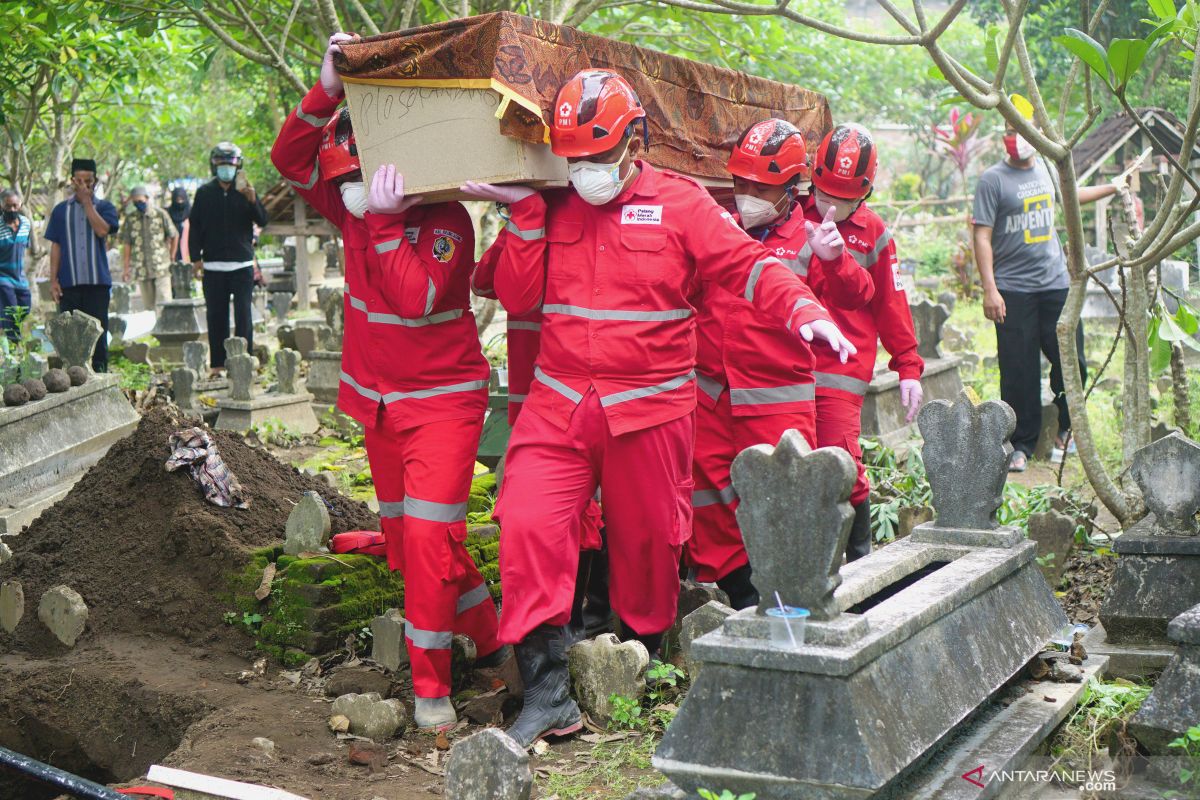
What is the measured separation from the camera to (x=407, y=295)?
4609 mm

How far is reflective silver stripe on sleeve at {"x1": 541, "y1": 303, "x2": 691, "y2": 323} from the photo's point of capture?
4.46 metres

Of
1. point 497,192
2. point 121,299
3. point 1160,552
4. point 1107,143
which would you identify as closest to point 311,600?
point 497,192

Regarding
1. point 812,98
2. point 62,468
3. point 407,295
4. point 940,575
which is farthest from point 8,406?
point 940,575

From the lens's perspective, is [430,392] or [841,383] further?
[841,383]

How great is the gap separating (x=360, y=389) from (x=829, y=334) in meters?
1.86

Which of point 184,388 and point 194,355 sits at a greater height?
point 194,355

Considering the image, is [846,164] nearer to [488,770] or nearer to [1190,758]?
[1190,758]

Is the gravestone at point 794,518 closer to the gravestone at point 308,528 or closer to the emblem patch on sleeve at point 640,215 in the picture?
the emblem patch on sleeve at point 640,215

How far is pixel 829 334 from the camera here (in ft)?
13.2

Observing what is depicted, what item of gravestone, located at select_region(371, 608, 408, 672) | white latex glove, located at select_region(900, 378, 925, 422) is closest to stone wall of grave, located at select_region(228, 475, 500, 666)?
gravestone, located at select_region(371, 608, 408, 672)

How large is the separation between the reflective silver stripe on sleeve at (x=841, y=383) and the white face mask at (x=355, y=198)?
209 cm

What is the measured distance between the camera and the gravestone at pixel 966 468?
4109 millimetres

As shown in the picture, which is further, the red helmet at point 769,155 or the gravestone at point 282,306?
the gravestone at point 282,306

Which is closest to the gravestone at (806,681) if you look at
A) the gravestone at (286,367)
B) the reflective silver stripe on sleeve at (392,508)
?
the reflective silver stripe on sleeve at (392,508)
